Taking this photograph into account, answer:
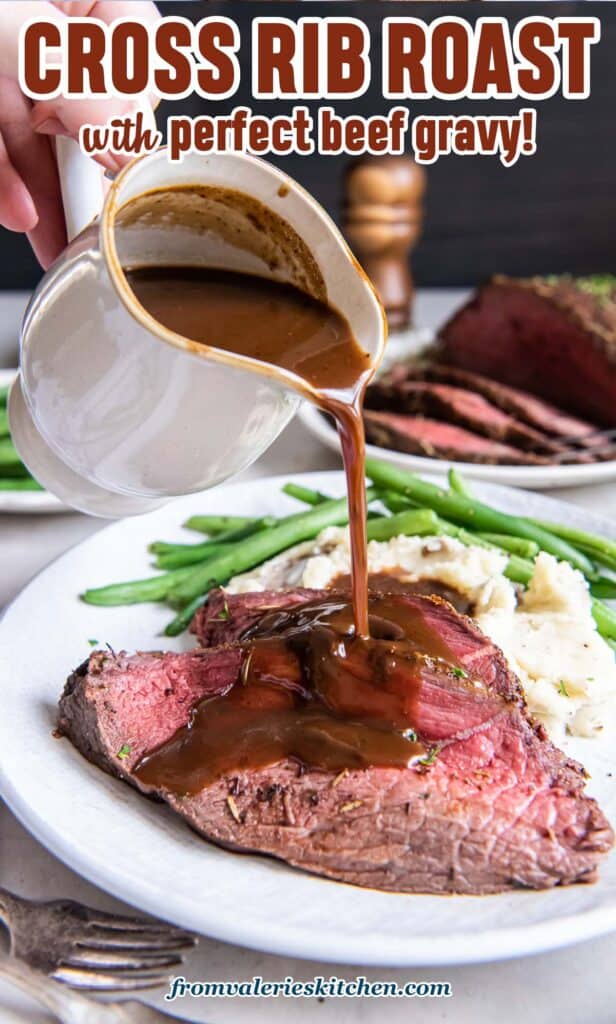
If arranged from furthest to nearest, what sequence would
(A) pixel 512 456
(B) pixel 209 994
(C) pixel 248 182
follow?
(A) pixel 512 456
(C) pixel 248 182
(B) pixel 209 994

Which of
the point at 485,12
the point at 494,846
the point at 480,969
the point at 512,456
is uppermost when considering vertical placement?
the point at 485,12

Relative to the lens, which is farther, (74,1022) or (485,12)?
(485,12)

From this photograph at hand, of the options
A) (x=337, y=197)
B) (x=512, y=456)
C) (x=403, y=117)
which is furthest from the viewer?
(x=337, y=197)

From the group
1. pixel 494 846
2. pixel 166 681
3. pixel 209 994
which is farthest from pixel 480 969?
pixel 166 681

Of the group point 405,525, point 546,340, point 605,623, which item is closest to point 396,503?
point 405,525

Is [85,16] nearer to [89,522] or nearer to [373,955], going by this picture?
[89,522]

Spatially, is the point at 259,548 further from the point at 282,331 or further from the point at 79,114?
the point at 79,114
